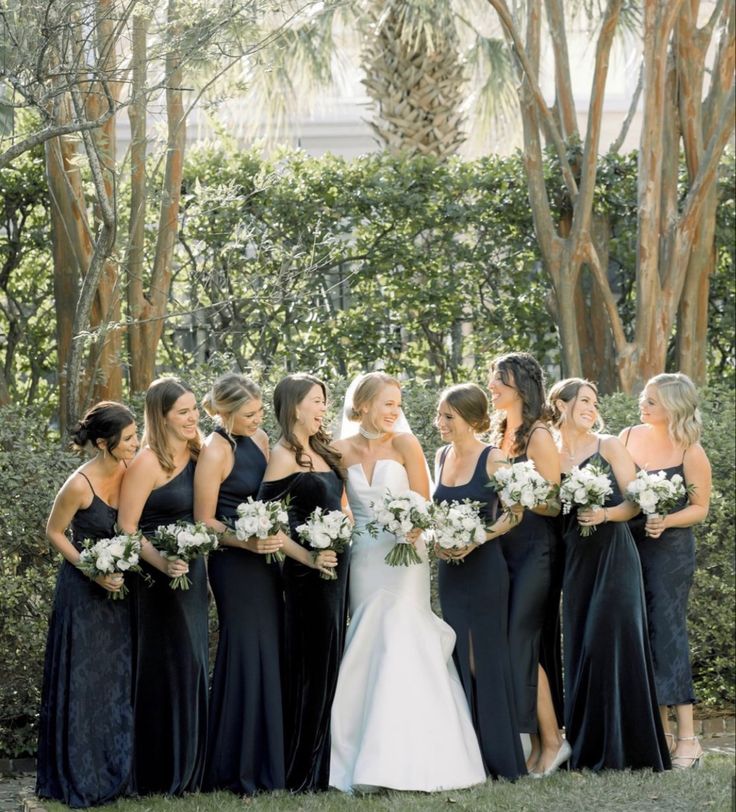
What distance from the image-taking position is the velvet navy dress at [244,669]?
20.8ft

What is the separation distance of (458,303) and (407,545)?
18.1 ft

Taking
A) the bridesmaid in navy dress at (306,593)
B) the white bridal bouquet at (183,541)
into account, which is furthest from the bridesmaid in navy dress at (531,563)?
the white bridal bouquet at (183,541)

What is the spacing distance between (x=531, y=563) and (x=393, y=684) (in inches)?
38.7

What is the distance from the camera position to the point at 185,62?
276 inches

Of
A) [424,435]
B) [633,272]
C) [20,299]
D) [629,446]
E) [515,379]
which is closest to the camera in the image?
[515,379]

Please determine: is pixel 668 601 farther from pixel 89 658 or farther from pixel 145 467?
pixel 89 658

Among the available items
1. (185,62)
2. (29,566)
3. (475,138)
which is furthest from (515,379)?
(475,138)

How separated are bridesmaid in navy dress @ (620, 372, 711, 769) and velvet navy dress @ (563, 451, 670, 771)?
37cm

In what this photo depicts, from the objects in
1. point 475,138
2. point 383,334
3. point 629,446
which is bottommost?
point 629,446

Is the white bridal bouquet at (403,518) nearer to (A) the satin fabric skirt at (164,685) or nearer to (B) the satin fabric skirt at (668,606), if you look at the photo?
(A) the satin fabric skirt at (164,685)

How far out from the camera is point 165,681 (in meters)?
6.36

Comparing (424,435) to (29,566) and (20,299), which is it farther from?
(20,299)

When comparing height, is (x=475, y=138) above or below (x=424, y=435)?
above

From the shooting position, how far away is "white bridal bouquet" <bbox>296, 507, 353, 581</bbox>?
6.21 m
